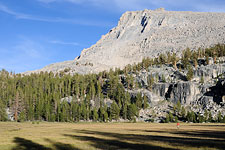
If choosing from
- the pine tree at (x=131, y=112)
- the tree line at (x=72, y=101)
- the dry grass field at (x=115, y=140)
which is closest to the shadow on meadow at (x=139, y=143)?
the dry grass field at (x=115, y=140)

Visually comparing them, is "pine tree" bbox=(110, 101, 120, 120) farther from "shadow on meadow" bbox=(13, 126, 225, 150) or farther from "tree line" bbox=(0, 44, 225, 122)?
"shadow on meadow" bbox=(13, 126, 225, 150)

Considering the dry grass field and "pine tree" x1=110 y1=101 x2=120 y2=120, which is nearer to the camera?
the dry grass field

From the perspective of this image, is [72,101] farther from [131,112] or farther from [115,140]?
[115,140]

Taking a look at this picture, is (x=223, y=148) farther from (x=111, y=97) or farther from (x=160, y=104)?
(x=111, y=97)

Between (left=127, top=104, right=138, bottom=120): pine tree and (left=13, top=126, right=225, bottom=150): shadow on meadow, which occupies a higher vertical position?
(left=13, top=126, right=225, bottom=150): shadow on meadow

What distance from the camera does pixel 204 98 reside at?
13500 centimetres

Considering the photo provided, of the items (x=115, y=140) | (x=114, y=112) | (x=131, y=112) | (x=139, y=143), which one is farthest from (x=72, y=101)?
(x=139, y=143)

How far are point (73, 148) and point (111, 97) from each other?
132008 millimetres

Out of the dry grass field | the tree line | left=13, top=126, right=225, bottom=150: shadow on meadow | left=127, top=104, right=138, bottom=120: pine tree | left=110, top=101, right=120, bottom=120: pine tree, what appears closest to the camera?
left=13, top=126, right=225, bottom=150: shadow on meadow

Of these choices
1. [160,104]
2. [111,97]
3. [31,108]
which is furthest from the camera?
[111,97]

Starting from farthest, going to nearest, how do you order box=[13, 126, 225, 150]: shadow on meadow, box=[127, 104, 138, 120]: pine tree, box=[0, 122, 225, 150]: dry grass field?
1. box=[127, 104, 138, 120]: pine tree
2. box=[0, 122, 225, 150]: dry grass field
3. box=[13, 126, 225, 150]: shadow on meadow

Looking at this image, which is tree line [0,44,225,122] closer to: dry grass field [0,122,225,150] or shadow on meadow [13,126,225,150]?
dry grass field [0,122,225,150]

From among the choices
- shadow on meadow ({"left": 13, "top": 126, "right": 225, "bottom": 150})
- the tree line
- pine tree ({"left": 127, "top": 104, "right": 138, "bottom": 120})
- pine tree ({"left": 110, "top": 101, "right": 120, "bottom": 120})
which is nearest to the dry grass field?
shadow on meadow ({"left": 13, "top": 126, "right": 225, "bottom": 150})

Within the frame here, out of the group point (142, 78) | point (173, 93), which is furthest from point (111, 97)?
point (173, 93)
